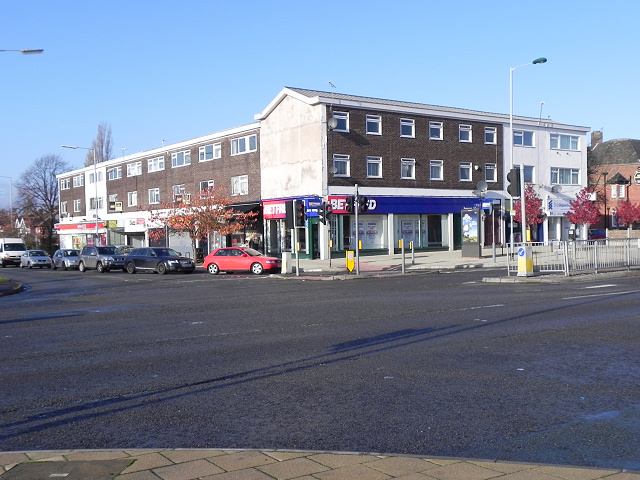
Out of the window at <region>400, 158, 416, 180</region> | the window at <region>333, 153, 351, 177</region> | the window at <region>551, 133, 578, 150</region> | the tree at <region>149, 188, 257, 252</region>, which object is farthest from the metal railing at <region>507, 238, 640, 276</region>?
the window at <region>551, 133, 578, 150</region>

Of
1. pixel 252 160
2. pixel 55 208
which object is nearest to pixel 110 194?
pixel 55 208

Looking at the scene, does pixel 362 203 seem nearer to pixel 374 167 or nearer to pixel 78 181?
pixel 374 167

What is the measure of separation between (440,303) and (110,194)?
56.3 meters

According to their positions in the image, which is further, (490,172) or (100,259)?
(490,172)

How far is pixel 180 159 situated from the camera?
181 ft

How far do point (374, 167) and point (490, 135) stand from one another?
1060 centimetres

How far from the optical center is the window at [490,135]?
4891 cm

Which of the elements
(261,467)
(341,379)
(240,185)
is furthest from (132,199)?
(261,467)

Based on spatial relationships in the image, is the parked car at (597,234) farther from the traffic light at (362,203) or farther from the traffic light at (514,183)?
the traffic light at (514,183)

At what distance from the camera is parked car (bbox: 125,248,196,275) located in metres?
35.2

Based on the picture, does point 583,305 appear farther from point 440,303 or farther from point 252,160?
point 252,160

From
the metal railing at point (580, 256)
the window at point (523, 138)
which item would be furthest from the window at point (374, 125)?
the metal railing at point (580, 256)

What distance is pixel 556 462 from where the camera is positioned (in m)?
5.07

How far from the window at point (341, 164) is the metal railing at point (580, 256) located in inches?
722
